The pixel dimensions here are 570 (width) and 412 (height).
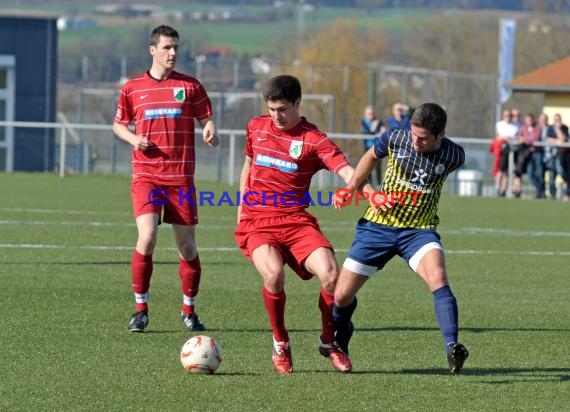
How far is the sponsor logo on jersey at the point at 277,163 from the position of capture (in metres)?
8.02

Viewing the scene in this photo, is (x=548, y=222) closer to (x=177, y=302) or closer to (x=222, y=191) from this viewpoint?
(x=222, y=191)

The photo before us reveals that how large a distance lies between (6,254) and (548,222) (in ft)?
32.6

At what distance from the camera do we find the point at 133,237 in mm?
16562

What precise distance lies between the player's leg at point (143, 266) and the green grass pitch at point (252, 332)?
0.12m

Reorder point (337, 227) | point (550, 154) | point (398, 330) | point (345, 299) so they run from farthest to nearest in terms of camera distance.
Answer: point (550, 154), point (337, 227), point (398, 330), point (345, 299)

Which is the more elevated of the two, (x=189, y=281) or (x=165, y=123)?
(x=165, y=123)

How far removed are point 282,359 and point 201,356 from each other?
0.48m

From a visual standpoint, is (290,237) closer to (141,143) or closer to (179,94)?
(141,143)

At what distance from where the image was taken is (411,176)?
7.80 metres

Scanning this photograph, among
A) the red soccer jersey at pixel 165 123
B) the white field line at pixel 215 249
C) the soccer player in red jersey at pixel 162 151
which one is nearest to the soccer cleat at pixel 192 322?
the soccer player in red jersey at pixel 162 151

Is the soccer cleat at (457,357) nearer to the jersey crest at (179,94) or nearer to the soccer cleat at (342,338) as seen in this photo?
the soccer cleat at (342,338)


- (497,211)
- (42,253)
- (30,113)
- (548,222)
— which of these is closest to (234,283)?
(42,253)

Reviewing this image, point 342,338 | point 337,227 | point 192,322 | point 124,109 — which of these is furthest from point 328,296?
point 337,227

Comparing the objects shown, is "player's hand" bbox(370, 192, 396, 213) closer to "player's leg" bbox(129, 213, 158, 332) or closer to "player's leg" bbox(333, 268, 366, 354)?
"player's leg" bbox(333, 268, 366, 354)
